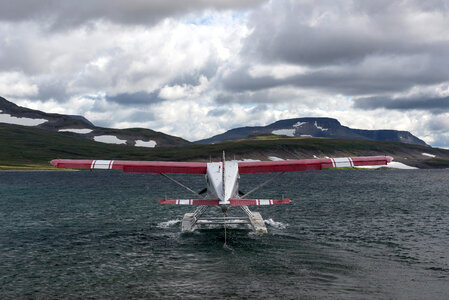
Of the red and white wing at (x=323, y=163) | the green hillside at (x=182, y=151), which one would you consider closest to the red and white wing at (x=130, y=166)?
the red and white wing at (x=323, y=163)

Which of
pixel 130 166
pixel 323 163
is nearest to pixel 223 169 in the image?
pixel 130 166

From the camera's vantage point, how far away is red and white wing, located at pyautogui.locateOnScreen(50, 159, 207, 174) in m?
21.1

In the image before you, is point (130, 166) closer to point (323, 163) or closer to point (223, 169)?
point (223, 169)

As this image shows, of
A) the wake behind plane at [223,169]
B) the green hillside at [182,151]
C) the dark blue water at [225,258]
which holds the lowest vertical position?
the dark blue water at [225,258]

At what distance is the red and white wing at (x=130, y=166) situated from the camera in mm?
21062

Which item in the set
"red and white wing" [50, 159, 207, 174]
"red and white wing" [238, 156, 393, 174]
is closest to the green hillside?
"red and white wing" [50, 159, 207, 174]

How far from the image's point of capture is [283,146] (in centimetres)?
18650

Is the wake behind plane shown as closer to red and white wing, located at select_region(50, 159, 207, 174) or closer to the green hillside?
red and white wing, located at select_region(50, 159, 207, 174)

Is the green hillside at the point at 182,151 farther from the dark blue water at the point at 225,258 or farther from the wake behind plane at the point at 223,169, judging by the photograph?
the wake behind plane at the point at 223,169

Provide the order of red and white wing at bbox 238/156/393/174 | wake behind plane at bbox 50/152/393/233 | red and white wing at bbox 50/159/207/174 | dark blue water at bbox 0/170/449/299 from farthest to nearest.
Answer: red and white wing at bbox 238/156/393/174 → red and white wing at bbox 50/159/207/174 → wake behind plane at bbox 50/152/393/233 → dark blue water at bbox 0/170/449/299

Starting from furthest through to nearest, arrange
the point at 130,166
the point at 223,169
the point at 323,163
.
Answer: the point at 130,166
the point at 323,163
the point at 223,169

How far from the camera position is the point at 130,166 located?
21.9 meters

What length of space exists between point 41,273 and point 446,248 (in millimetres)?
21130

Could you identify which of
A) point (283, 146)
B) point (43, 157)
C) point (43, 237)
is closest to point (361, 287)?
point (43, 237)
